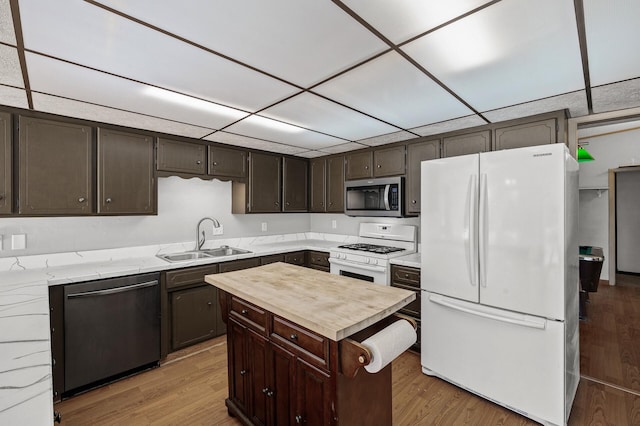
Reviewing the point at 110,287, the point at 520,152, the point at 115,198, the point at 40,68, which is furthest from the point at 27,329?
the point at 520,152

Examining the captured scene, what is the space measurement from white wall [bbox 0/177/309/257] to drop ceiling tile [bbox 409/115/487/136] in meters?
2.46

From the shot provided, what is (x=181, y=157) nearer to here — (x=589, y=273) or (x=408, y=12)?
(x=408, y=12)

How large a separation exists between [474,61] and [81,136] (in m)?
3.10

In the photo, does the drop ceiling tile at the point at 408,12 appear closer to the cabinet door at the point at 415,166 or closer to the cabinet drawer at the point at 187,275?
the cabinet door at the point at 415,166

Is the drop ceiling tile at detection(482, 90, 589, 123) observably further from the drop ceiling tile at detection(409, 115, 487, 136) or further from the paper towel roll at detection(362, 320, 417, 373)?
the paper towel roll at detection(362, 320, 417, 373)

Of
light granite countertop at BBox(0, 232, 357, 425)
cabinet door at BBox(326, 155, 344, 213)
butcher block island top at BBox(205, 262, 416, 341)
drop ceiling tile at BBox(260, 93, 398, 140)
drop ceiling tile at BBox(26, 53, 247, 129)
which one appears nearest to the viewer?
light granite countertop at BBox(0, 232, 357, 425)

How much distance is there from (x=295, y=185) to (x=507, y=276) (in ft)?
9.87

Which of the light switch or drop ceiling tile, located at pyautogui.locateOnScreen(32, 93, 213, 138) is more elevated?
drop ceiling tile, located at pyautogui.locateOnScreen(32, 93, 213, 138)

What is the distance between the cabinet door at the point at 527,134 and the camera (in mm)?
2453

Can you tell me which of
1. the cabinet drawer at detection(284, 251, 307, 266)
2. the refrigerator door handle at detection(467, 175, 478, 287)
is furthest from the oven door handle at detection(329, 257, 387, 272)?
the refrigerator door handle at detection(467, 175, 478, 287)

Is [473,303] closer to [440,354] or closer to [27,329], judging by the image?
[440,354]

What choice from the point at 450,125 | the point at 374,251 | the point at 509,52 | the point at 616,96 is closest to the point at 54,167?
the point at 374,251

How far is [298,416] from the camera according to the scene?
4.92ft

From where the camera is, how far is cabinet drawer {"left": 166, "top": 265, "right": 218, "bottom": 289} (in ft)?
9.34
